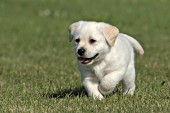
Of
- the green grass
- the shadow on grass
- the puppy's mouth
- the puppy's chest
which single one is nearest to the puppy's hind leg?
the green grass

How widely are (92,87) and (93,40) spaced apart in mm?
577

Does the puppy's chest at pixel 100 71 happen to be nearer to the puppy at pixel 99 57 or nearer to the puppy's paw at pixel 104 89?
the puppy at pixel 99 57

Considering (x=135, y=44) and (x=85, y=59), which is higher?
(x=85, y=59)

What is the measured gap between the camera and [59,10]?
1009 inches

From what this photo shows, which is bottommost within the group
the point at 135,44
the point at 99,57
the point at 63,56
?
the point at 63,56

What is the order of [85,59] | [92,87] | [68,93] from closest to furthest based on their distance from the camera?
[85,59] → [92,87] → [68,93]

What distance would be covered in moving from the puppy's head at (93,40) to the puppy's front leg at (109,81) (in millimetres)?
256

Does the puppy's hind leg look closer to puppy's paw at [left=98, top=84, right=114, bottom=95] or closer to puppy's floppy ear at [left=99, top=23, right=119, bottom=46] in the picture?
puppy's paw at [left=98, top=84, right=114, bottom=95]

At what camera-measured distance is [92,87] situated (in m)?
6.96

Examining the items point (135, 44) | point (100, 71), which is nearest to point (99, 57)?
point (100, 71)

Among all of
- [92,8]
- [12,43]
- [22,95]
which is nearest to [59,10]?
[92,8]

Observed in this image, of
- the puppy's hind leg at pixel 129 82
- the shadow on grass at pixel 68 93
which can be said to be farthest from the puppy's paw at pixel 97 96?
the puppy's hind leg at pixel 129 82

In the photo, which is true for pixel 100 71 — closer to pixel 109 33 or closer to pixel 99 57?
pixel 99 57

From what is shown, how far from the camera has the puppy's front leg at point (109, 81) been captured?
689 centimetres
